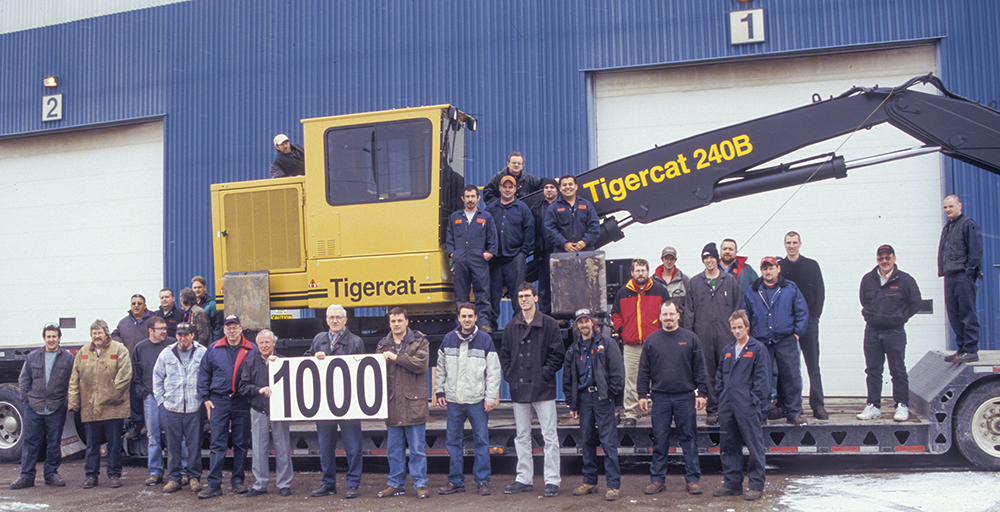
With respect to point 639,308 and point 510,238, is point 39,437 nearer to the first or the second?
point 510,238

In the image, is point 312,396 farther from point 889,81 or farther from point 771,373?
point 889,81

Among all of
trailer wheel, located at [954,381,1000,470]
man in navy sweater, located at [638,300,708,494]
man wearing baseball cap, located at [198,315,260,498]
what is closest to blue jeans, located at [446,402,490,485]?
man in navy sweater, located at [638,300,708,494]

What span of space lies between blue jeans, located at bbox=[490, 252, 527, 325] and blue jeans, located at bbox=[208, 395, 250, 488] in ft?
9.58

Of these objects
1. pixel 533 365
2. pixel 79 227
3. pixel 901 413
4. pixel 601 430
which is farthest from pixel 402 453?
pixel 79 227

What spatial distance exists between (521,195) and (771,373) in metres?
3.33

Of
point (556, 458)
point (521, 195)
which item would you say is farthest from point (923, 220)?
point (556, 458)

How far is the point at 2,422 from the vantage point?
11141mm

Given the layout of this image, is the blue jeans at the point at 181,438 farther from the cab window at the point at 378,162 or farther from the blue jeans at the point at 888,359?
the blue jeans at the point at 888,359

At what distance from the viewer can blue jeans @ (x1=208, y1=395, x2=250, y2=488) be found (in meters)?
8.37

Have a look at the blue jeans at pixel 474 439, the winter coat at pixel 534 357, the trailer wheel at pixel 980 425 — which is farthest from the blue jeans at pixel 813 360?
the blue jeans at pixel 474 439

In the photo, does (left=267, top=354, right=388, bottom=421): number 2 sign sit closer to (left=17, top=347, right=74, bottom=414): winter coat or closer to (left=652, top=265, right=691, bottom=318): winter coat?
(left=17, top=347, right=74, bottom=414): winter coat

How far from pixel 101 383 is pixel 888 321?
29.0 feet

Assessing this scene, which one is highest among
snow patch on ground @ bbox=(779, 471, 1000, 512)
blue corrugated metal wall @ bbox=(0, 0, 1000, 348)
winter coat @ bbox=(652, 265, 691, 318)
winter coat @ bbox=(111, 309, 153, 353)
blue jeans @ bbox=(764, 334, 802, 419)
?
blue corrugated metal wall @ bbox=(0, 0, 1000, 348)

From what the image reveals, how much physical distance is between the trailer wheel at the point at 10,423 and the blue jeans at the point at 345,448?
5.63 m
